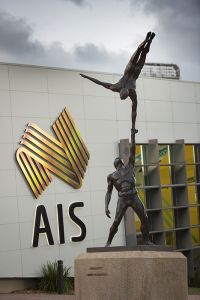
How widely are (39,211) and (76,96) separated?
4.73m

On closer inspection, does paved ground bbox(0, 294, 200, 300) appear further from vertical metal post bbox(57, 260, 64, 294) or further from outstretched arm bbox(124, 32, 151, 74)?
outstretched arm bbox(124, 32, 151, 74)

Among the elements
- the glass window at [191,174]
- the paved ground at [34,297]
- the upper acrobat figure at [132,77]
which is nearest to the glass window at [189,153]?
the glass window at [191,174]

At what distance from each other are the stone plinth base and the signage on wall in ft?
28.6

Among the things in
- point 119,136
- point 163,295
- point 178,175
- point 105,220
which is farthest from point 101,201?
point 163,295

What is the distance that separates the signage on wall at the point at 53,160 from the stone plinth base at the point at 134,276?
28.6 ft

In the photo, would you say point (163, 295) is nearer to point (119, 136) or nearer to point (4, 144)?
point (4, 144)

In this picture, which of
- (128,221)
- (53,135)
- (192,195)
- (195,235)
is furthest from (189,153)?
(53,135)

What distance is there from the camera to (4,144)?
2245cm

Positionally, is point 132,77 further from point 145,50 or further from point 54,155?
point 54,155

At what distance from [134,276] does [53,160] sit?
403 inches

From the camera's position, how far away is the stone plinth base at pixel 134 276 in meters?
13.8

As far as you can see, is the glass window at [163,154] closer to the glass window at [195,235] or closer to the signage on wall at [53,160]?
the glass window at [195,235]

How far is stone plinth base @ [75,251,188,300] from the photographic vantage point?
13758mm

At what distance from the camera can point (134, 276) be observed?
45.6 feet
